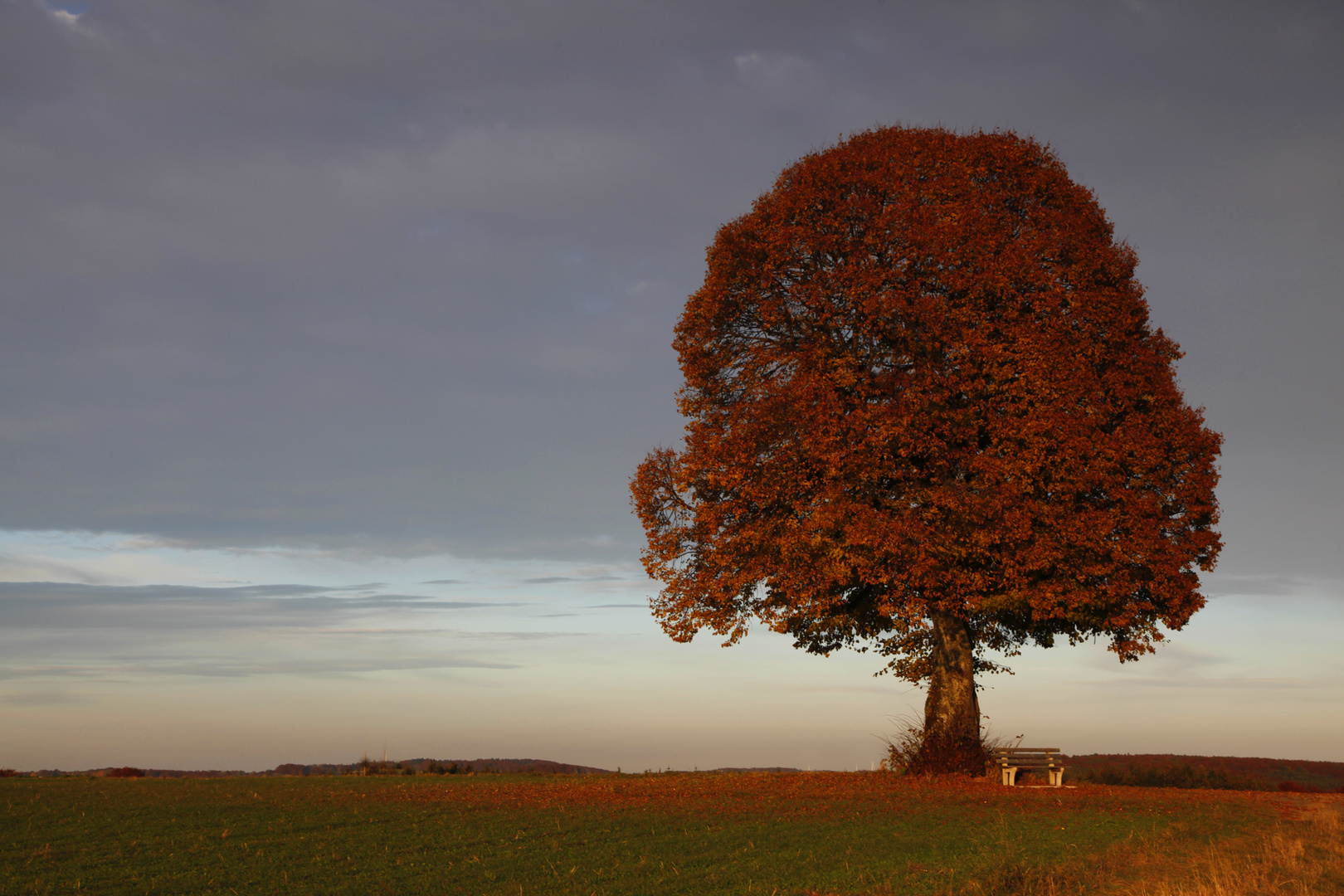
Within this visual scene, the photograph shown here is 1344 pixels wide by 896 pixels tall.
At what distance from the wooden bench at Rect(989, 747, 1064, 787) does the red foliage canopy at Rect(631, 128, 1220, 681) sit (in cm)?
347

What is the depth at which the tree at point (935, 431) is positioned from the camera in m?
23.6

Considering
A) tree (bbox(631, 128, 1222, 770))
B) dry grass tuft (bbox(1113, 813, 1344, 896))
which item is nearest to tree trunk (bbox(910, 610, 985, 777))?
tree (bbox(631, 128, 1222, 770))

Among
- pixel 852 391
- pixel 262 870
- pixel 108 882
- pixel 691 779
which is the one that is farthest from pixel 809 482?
pixel 108 882

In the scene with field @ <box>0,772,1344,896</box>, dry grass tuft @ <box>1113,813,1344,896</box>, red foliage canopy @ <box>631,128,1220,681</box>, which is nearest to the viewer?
dry grass tuft @ <box>1113,813,1344,896</box>

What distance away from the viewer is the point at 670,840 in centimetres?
1538

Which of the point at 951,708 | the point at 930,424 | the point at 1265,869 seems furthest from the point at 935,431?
the point at 1265,869

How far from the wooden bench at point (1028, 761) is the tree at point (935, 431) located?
0.96m

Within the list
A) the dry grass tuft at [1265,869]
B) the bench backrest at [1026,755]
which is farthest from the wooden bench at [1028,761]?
the dry grass tuft at [1265,869]

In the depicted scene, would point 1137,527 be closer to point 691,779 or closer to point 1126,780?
point 1126,780

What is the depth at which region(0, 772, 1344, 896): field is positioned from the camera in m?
12.2

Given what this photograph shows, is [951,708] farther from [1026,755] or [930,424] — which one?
[930,424]

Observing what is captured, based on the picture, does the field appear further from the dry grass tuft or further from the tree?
the tree

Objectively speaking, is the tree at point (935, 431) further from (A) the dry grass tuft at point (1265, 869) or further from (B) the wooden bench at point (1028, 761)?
(A) the dry grass tuft at point (1265, 869)

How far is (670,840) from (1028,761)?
43.1 feet
